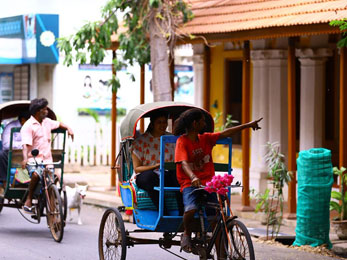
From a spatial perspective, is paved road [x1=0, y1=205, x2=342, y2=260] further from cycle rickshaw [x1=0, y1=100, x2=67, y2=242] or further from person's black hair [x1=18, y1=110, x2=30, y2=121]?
person's black hair [x1=18, y1=110, x2=30, y2=121]

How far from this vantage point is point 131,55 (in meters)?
17.8

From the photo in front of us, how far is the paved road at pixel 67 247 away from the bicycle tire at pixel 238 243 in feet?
9.13

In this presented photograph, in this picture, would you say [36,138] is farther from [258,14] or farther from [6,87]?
[6,87]

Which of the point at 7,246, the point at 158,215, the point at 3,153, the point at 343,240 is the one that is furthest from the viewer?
the point at 3,153

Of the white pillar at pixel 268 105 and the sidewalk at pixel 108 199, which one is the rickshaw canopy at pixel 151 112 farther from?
the white pillar at pixel 268 105

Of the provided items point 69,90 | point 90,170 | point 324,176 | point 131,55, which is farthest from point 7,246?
point 69,90

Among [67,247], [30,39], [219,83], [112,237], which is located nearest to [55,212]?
[67,247]

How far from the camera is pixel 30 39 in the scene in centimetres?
2761

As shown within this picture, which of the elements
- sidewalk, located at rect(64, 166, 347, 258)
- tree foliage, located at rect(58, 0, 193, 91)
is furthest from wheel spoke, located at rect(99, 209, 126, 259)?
tree foliage, located at rect(58, 0, 193, 91)

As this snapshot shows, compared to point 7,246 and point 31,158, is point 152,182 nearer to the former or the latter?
point 7,246

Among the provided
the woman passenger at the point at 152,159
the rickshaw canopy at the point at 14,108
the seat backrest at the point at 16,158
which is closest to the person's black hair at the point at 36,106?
the seat backrest at the point at 16,158

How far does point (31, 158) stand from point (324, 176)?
4027 mm

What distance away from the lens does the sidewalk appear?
1309 cm

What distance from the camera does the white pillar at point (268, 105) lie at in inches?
699
